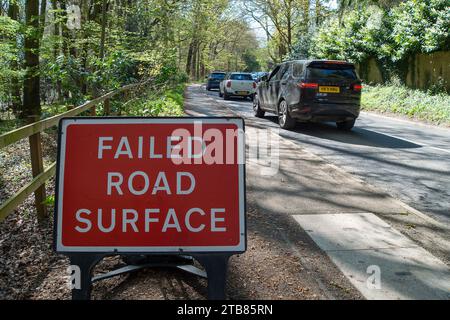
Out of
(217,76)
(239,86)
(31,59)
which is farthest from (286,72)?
(217,76)

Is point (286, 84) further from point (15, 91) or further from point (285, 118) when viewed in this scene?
point (15, 91)

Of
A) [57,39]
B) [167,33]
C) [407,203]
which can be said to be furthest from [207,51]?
[407,203]

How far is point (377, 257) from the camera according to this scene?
3.83 meters

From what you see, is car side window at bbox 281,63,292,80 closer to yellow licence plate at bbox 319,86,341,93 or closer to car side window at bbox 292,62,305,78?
car side window at bbox 292,62,305,78

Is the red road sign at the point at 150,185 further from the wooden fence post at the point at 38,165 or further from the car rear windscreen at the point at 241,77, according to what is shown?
the car rear windscreen at the point at 241,77

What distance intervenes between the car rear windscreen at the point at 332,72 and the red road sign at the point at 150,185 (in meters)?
8.55

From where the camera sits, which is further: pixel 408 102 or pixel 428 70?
pixel 428 70

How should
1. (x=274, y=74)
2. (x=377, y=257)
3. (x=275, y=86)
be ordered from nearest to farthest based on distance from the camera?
(x=377, y=257)
(x=275, y=86)
(x=274, y=74)

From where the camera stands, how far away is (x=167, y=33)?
17.4 m

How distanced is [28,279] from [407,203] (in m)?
4.54

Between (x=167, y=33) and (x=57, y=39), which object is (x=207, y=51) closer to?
(x=167, y=33)

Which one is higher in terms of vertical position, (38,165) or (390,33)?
(390,33)

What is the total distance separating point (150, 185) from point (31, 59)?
11437mm

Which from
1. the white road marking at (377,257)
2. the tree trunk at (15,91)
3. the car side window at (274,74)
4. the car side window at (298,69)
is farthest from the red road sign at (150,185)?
the tree trunk at (15,91)
